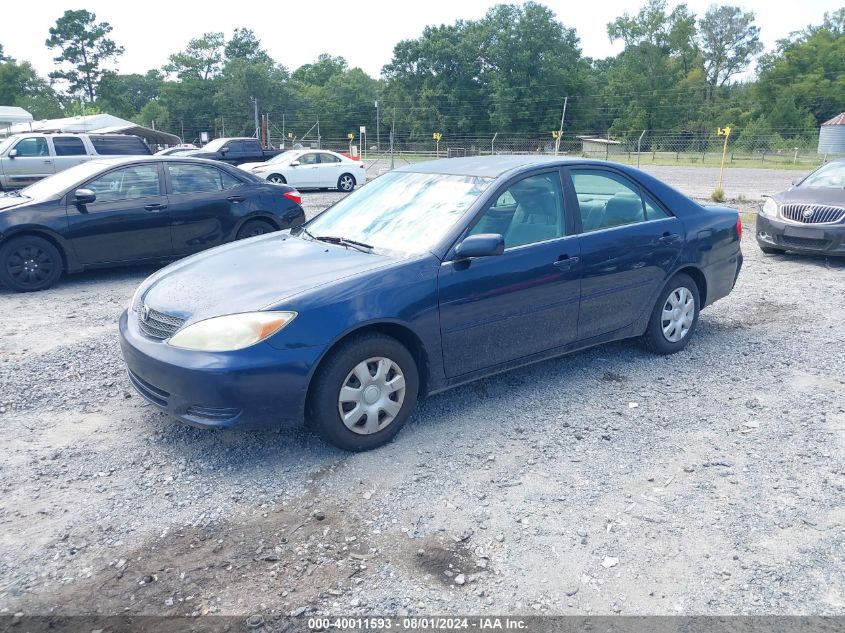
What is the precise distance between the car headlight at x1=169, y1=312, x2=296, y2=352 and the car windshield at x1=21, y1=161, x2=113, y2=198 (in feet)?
17.5

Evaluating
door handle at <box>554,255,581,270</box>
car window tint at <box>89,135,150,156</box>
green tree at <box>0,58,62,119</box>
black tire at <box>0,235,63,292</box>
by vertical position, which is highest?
green tree at <box>0,58,62,119</box>

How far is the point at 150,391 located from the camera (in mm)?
3959

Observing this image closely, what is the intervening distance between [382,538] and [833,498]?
2.33 meters

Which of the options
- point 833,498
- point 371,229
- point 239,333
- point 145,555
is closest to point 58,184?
point 371,229

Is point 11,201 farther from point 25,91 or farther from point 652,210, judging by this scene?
point 25,91

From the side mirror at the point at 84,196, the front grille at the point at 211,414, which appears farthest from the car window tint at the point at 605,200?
the side mirror at the point at 84,196

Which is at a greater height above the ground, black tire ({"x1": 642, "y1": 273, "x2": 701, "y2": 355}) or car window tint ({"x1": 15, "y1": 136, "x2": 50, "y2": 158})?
car window tint ({"x1": 15, "y1": 136, "x2": 50, "y2": 158})

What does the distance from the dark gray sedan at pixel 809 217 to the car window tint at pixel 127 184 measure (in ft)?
27.1

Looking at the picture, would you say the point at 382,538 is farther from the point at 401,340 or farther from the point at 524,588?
the point at 401,340

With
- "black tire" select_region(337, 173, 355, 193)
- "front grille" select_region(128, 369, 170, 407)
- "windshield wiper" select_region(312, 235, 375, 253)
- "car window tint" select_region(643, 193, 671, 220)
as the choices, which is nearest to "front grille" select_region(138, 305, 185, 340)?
"front grille" select_region(128, 369, 170, 407)

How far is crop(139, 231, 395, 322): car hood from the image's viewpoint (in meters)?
3.87

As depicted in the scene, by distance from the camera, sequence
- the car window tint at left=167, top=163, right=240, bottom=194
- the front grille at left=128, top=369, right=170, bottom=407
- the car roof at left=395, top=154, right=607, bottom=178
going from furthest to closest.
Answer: the car window tint at left=167, top=163, right=240, bottom=194 → the car roof at left=395, top=154, right=607, bottom=178 → the front grille at left=128, top=369, right=170, bottom=407

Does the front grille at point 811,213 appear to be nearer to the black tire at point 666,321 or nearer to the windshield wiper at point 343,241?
the black tire at point 666,321

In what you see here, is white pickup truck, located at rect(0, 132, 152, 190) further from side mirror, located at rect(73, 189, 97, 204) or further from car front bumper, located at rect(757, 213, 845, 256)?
car front bumper, located at rect(757, 213, 845, 256)
